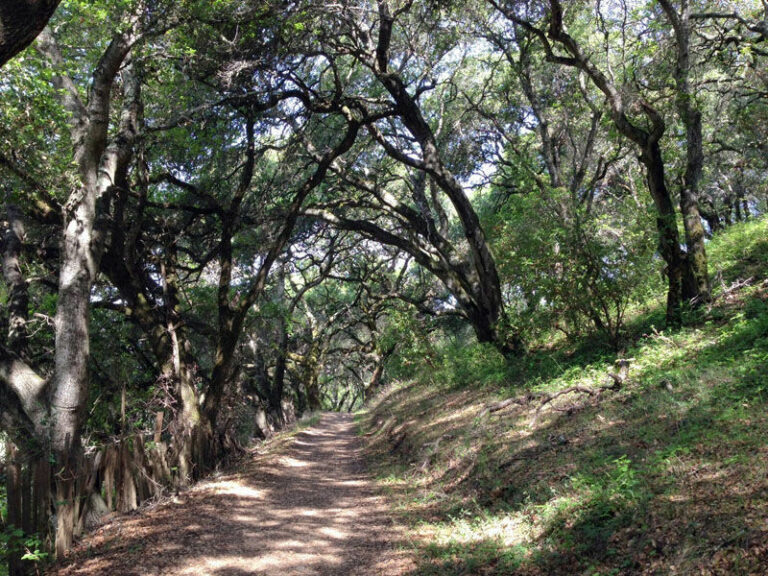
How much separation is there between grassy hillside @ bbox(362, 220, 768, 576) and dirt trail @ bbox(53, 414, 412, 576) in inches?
21.1

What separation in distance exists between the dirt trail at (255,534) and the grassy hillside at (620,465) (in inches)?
21.1

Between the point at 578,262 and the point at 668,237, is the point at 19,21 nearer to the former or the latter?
the point at 578,262

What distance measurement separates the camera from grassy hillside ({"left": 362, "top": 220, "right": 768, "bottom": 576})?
3.69 metres

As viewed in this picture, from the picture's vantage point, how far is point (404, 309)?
18.6 meters

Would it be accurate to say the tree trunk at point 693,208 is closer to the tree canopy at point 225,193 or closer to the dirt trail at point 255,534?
the tree canopy at point 225,193

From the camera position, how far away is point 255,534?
6.66m

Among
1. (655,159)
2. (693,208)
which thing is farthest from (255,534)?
(655,159)

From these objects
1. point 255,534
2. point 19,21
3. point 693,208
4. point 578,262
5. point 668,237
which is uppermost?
point 19,21

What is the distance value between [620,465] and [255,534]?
14.1 ft

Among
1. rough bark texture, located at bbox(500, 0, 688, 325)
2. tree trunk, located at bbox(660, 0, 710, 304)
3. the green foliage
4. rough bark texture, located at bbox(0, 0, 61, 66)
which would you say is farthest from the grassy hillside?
rough bark texture, located at bbox(0, 0, 61, 66)

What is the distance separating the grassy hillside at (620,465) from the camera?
369 centimetres

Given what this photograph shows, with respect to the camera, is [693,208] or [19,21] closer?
[19,21]

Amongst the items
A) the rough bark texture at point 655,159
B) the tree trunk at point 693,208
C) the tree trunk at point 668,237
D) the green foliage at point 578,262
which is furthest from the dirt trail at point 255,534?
the tree trunk at point 693,208

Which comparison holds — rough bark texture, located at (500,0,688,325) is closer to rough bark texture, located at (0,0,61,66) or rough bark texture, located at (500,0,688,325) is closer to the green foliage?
the green foliage
